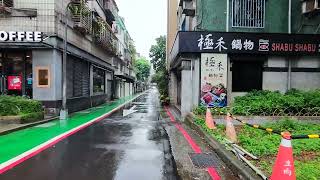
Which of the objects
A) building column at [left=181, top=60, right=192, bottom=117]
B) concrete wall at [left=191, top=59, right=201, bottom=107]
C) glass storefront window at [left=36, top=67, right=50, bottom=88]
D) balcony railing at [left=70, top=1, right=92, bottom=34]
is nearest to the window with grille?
concrete wall at [left=191, top=59, right=201, bottom=107]

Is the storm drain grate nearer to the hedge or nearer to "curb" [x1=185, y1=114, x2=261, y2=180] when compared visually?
"curb" [x1=185, y1=114, x2=261, y2=180]

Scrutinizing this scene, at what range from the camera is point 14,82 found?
1975 centimetres

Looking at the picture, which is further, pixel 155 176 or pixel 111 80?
pixel 111 80

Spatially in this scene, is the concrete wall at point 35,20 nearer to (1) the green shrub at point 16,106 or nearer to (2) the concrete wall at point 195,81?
(1) the green shrub at point 16,106

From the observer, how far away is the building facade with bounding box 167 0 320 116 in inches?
660

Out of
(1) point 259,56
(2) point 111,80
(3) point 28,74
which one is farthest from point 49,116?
(2) point 111,80

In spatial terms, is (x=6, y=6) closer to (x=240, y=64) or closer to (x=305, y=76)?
(x=240, y=64)

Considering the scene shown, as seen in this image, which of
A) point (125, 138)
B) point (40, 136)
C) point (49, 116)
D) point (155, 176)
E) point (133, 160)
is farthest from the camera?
point (49, 116)

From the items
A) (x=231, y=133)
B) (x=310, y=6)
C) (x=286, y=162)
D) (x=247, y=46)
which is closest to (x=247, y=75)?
(x=247, y=46)

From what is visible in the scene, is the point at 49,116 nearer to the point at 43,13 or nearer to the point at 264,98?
the point at 43,13

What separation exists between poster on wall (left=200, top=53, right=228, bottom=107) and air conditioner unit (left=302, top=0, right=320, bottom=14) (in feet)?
14.0

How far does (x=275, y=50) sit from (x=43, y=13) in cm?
1220

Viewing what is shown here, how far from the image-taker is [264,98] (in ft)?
51.8

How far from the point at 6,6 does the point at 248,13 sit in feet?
40.9
